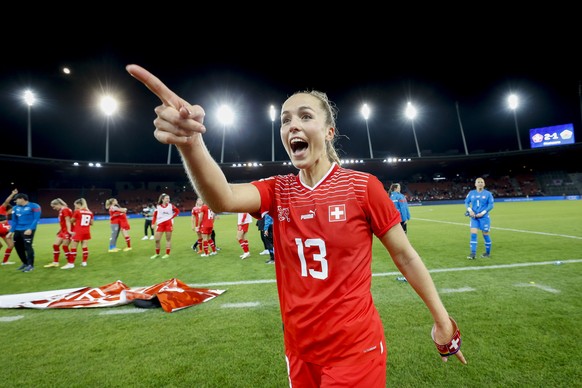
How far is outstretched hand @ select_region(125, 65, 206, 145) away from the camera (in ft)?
2.97

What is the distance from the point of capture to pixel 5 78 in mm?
27672

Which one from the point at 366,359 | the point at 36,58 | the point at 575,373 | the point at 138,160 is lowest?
the point at 575,373

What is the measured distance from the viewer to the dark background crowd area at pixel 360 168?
37750 millimetres

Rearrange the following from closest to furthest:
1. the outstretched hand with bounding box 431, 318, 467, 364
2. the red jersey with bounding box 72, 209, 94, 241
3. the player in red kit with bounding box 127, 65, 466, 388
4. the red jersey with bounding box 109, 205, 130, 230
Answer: the player in red kit with bounding box 127, 65, 466, 388 → the outstretched hand with bounding box 431, 318, 467, 364 → the red jersey with bounding box 72, 209, 94, 241 → the red jersey with bounding box 109, 205, 130, 230

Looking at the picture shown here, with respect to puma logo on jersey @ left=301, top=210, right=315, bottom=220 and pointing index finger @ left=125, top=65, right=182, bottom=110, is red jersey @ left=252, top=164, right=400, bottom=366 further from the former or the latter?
pointing index finger @ left=125, top=65, right=182, bottom=110

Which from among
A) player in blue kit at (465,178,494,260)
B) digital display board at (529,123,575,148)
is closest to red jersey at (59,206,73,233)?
player in blue kit at (465,178,494,260)

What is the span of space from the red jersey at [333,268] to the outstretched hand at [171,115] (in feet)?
2.21

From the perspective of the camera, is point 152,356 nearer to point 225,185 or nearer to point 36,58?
point 225,185

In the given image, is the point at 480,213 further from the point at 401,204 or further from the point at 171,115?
the point at 171,115

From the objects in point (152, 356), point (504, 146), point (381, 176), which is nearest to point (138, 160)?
point (381, 176)

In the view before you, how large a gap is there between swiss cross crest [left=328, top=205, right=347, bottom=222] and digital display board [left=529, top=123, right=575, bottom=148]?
55.5 meters

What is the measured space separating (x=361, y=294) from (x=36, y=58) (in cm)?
3149

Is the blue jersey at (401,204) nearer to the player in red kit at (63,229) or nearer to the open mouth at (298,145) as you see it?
the open mouth at (298,145)

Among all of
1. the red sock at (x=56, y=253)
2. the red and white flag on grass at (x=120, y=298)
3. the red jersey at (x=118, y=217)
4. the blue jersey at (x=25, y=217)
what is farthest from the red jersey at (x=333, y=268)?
the red jersey at (x=118, y=217)
